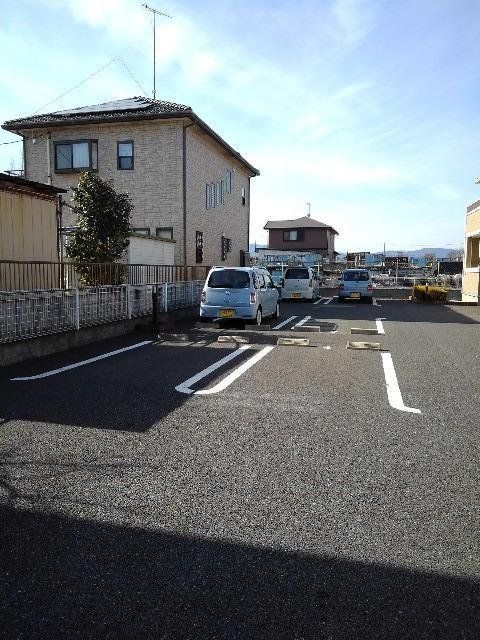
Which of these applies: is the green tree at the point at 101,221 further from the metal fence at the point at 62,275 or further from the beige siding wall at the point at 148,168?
the beige siding wall at the point at 148,168

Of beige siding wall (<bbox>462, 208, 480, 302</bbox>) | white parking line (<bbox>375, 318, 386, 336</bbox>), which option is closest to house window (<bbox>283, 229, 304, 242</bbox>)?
beige siding wall (<bbox>462, 208, 480, 302</bbox>)

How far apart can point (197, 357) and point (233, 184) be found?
66.4 ft

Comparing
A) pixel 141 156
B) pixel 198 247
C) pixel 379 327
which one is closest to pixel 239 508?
pixel 379 327

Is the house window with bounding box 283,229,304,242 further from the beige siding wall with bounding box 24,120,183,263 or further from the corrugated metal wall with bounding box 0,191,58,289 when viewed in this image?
the corrugated metal wall with bounding box 0,191,58,289

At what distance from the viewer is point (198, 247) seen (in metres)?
21.7

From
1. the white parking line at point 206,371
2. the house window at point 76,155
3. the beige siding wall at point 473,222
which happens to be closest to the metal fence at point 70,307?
the white parking line at point 206,371

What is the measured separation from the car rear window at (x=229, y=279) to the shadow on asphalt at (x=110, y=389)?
3.69 meters

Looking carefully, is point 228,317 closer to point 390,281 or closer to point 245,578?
point 245,578

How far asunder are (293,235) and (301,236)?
0.92 metres

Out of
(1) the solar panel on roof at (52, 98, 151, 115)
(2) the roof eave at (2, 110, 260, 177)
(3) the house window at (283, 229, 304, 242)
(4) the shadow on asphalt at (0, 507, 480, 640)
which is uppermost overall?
(1) the solar panel on roof at (52, 98, 151, 115)

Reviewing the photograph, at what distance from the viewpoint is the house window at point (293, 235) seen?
55.6 m

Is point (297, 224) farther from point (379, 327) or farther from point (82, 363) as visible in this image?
point (82, 363)

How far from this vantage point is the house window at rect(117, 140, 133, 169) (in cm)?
2020

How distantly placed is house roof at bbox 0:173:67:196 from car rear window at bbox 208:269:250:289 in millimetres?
4454
